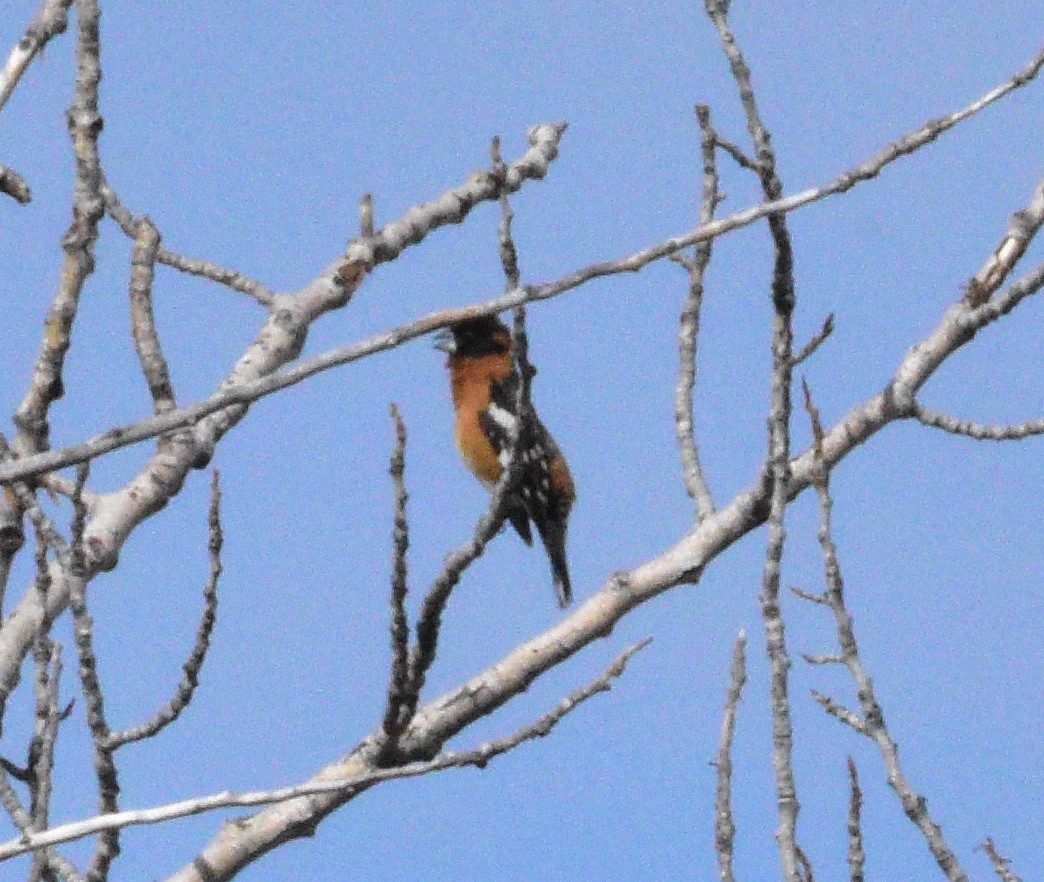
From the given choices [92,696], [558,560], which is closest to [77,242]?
[92,696]

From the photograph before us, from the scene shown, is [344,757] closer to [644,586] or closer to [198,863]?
[198,863]

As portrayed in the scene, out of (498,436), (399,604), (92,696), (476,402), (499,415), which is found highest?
(476,402)

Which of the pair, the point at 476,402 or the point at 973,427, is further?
the point at 476,402

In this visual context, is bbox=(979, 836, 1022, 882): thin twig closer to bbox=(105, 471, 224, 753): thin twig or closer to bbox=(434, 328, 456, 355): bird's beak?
bbox=(105, 471, 224, 753): thin twig

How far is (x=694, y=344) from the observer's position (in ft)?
17.2

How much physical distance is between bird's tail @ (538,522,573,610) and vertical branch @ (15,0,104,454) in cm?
513

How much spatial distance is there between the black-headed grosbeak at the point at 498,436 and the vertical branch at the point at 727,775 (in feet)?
13.2

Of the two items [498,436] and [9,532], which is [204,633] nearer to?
[9,532]

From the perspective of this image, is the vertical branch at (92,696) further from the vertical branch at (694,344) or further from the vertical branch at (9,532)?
the vertical branch at (694,344)

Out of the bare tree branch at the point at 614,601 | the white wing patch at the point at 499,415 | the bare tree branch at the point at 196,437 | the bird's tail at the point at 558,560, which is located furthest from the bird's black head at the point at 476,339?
the bare tree branch at the point at 614,601

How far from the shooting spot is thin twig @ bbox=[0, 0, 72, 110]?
3648 millimetres

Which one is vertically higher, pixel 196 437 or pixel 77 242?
pixel 196 437

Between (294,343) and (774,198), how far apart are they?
2.00 metres

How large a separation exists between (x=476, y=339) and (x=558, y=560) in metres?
1.59
